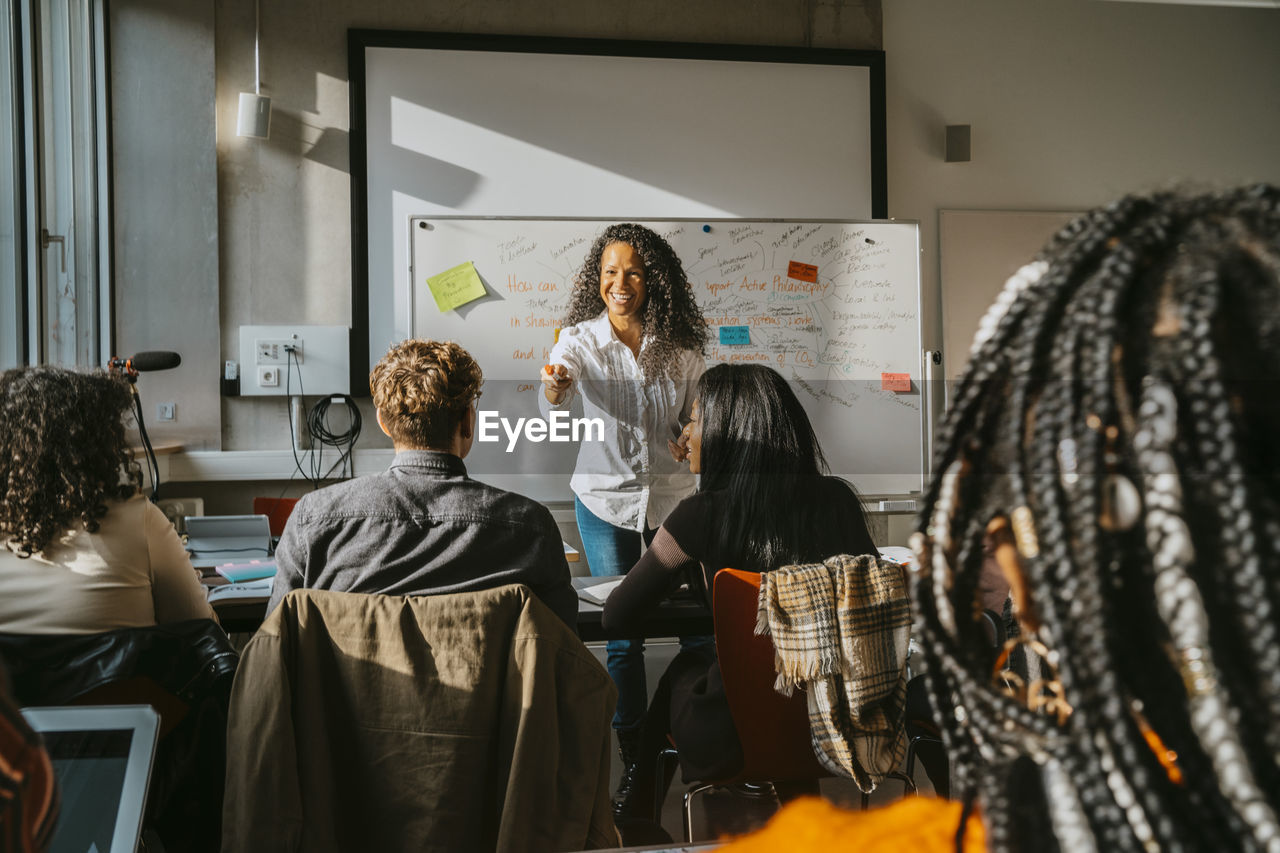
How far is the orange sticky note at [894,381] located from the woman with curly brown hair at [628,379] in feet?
2.60

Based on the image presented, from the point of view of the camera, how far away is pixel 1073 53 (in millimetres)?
4395

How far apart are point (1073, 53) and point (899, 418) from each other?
1922 millimetres

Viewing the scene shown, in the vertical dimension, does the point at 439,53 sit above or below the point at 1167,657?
above

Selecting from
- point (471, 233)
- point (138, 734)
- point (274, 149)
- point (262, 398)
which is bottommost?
point (138, 734)

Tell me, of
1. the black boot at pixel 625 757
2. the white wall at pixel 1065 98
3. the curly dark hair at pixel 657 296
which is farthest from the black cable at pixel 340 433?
the white wall at pixel 1065 98

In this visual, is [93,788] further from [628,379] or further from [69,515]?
[628,379]

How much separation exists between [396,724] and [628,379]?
2.51m

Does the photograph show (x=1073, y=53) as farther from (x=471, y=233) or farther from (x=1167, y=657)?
(x=1167, y=657)

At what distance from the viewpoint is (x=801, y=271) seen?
13.1 ft

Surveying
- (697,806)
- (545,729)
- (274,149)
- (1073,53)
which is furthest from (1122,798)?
(1073,53)

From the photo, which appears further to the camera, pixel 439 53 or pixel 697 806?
pixel 439 53

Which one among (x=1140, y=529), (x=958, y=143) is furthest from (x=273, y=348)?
(x=1140, y=529)

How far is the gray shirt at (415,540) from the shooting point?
1.50 meters

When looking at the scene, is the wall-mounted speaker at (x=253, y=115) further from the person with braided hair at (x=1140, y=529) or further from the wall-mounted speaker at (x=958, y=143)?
the person with braided hair at (x=1140, y=529)
